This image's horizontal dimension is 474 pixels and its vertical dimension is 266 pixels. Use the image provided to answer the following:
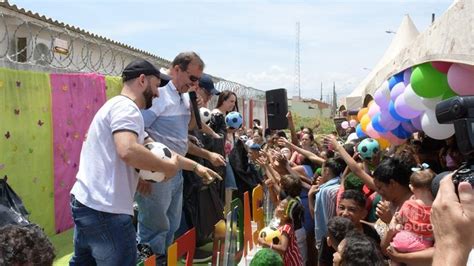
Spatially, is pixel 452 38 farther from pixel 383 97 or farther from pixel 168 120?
pixel 168 120

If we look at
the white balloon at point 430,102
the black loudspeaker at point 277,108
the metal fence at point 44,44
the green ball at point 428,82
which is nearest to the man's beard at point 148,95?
the green ball at point 428,82

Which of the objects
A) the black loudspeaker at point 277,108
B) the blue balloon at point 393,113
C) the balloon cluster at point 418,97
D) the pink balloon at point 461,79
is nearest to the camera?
the pink balloon at point 461,79

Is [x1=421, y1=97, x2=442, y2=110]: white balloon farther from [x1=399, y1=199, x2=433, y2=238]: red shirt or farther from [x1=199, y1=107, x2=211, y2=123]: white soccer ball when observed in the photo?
[x1=199, y1=107, x2=211, y2=123]: white soccer ball

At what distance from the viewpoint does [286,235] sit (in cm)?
394

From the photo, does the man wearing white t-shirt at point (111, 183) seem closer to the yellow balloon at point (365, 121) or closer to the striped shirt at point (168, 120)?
the striped shirt at point (168, 120)

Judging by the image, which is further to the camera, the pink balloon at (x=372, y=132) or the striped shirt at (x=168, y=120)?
the pink balloon at (x=372, y=132)

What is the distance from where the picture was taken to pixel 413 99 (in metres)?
3.89

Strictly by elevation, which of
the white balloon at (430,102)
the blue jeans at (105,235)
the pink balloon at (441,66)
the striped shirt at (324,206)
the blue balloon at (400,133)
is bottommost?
the striped shirt at (324,206)

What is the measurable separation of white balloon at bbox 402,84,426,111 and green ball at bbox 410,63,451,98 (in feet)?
0.36

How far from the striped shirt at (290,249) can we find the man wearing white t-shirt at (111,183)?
4.83ft

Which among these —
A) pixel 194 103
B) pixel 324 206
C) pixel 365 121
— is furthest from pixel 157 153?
pixel 365 121

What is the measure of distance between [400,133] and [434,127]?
1.02 meters

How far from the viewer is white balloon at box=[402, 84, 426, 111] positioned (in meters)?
3.86

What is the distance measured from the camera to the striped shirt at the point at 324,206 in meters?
4.14
